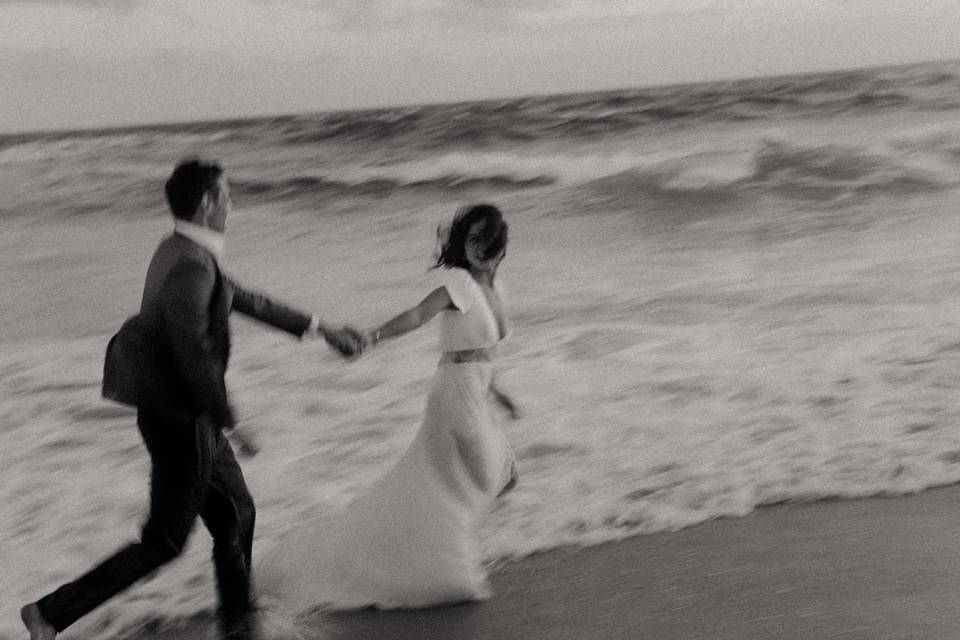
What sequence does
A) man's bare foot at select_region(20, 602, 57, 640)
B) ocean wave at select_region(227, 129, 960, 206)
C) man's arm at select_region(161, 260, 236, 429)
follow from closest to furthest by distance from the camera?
man's arm at select_region(161, 260, 236, 429) → man's bare foot at select_region(20, 602, 57, 640) → ocean wave at select_region(227, 129, 960, 206)

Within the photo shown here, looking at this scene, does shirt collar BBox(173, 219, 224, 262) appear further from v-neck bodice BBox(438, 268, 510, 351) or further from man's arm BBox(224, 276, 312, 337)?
v-neck bodice BBox(438, 268, 510, 351)

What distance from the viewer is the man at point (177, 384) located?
1.84 metres

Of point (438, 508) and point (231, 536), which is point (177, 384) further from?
point (438, 508)

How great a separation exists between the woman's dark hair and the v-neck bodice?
0.13 ft

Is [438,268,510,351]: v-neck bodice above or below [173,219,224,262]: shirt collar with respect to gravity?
below

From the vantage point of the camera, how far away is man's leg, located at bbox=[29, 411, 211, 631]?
1.92m

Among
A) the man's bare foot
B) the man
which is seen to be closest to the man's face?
the man

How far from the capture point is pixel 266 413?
3.48 metres

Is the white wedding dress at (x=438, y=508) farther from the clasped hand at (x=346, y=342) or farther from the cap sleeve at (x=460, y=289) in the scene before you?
the clasped hand at (x=346, y=342)

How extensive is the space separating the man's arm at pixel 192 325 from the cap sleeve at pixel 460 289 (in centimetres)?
51

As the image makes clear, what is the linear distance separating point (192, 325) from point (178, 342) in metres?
0.04

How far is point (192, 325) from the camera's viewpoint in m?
1.83

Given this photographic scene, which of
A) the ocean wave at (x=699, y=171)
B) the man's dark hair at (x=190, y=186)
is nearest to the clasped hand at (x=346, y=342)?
the man's dark hair at (x=190, y=186)

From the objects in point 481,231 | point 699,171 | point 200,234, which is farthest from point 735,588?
point 699,171
